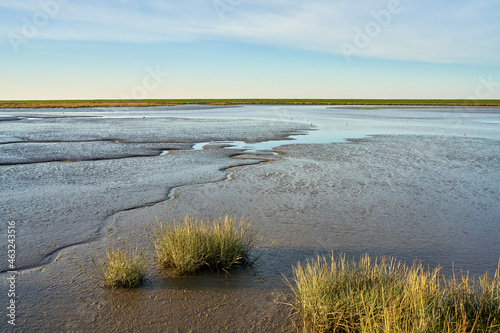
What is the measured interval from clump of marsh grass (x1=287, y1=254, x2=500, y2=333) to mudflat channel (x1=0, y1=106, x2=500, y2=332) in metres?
0.46

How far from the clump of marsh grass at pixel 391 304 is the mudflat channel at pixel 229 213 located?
46 centimetres

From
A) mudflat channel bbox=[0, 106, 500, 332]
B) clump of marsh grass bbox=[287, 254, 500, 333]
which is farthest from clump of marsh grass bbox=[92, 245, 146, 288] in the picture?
clump of marsh grass bbox=[287, 254, 500, 333]

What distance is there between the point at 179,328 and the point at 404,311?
7.90ft

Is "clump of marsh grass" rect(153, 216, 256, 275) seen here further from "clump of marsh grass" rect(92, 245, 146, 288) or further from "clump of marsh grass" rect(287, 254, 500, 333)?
"clump of marsh grass" rect(287, 254, 500, 333)

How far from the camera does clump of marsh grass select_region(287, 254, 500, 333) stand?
344 centimetres

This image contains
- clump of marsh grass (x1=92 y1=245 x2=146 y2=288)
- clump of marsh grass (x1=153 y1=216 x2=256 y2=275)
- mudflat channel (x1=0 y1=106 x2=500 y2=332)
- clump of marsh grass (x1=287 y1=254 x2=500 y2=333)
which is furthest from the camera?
clump of marsh grass (x1=153 y1=216 x2=256 y2=275)

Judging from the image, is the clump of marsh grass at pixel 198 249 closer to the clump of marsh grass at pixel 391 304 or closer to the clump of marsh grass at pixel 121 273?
the clump of marsh grass at pixel 121 273

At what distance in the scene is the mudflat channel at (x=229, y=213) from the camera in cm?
454

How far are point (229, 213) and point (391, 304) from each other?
4.78m

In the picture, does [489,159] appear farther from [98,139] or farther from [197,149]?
[98,139]

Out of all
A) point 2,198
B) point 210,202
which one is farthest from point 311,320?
point 2,198

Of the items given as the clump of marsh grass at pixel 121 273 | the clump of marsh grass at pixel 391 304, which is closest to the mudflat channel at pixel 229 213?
the clump of marsh grass at pixel 121 273

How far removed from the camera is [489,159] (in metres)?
15.7

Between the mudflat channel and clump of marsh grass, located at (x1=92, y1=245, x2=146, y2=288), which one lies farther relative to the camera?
clump of marsh grass, located at (x1=92, y1=245, x2=146, y2=288)
